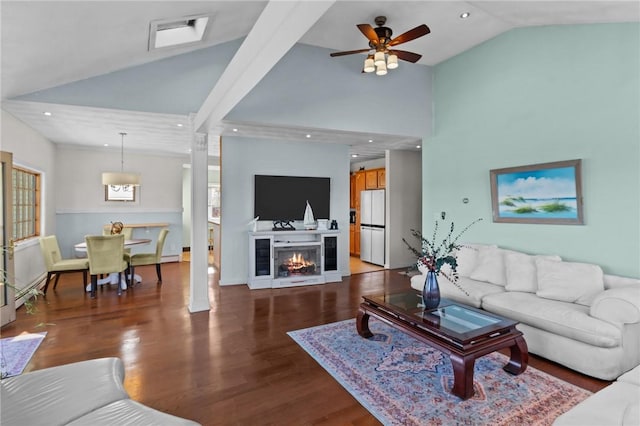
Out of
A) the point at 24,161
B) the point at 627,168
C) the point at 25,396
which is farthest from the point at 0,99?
the point at 627,168

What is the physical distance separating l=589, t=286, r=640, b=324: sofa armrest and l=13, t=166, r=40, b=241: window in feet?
22.5

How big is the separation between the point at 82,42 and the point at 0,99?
155 cm

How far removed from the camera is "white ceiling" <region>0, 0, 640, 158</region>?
99.4 inches

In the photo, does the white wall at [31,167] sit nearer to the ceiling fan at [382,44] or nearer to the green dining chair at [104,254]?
the green dining chair at [104,254]

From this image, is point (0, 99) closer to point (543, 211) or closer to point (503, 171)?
point (503, 171)

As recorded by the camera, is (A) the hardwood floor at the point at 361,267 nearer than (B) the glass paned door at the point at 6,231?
No

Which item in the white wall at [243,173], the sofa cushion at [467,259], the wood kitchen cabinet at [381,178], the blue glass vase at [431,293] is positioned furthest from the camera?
the wood kitchen cabinet at [381,178]

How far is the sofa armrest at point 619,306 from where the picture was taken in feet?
8.32

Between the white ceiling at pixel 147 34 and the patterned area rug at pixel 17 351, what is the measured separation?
8.41ft

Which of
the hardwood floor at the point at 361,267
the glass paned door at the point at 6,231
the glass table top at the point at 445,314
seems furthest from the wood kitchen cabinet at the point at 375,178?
the glass paned door at the point at 6,231

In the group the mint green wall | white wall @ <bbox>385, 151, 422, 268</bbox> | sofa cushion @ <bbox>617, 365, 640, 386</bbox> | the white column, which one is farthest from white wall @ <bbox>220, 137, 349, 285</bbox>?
sofa cushion @ <bbox>617, 365, 640, 386</bbox>

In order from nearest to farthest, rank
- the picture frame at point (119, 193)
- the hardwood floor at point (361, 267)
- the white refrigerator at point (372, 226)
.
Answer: the hardwood floor at point (361, 267), the picture frame at point (119, 193), the white refrigerator at point (372, 226)

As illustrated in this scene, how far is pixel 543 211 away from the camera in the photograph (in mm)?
3842

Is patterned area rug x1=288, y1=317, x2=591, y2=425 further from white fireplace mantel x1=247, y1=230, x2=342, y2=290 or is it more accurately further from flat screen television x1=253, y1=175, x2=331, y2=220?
flat screen television x1=253, y1=175, x2=331, y2=220
